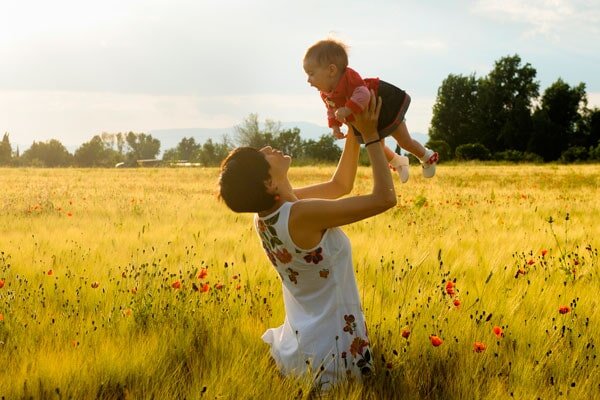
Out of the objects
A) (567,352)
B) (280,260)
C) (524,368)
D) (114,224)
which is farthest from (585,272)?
(114,224)

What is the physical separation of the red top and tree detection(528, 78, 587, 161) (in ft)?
207

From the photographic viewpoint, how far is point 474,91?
233 ft

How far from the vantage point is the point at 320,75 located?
4012 mm

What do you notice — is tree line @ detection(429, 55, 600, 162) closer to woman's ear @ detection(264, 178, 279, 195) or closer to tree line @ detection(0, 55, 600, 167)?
tree line @ detection(0, 55, 600, 167)

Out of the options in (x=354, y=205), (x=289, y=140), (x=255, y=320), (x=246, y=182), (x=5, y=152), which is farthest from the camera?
(x=5, y=152)

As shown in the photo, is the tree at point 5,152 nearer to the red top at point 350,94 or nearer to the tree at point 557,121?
the tree at point 557,121

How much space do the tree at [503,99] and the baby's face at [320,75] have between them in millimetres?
65325

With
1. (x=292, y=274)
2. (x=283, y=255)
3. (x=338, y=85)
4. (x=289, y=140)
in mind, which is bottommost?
(x=292, y=274)

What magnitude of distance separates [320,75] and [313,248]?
1.37 m

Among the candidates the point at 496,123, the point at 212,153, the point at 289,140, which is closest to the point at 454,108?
the point at 496,123

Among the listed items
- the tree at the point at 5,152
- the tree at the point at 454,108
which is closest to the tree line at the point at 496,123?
the tree at the point at 454,108

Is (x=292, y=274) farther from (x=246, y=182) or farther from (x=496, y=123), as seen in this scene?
(x=496, y=123)

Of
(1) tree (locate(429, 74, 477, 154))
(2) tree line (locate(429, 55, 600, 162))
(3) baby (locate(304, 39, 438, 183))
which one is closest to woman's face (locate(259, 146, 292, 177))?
(3) baby (locate(304, 39, 438, 183))

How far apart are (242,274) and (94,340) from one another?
1900 mm
